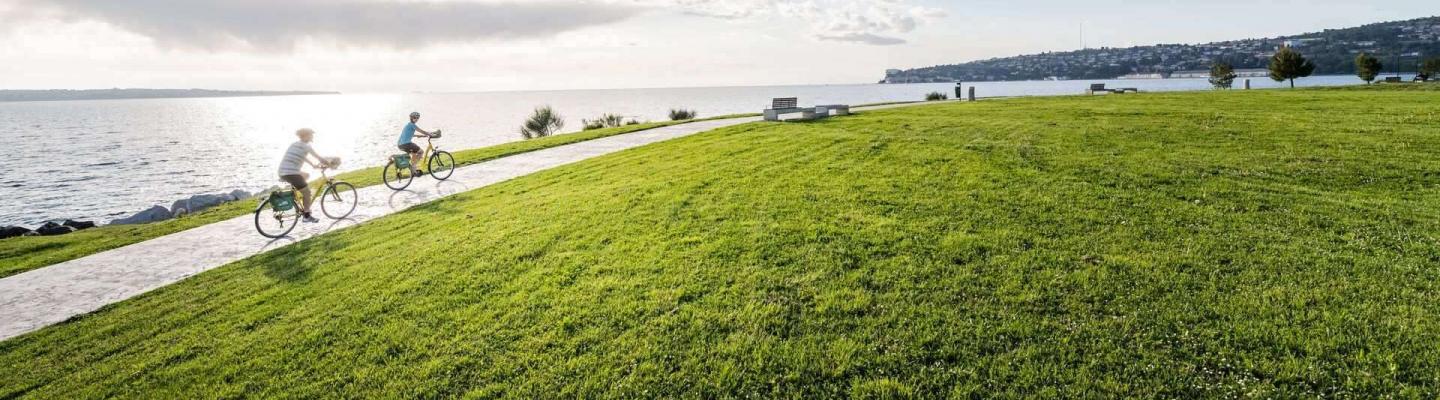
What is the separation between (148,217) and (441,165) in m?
10.2

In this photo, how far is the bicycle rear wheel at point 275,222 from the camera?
1118 cm

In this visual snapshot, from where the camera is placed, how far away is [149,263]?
32.4 ft

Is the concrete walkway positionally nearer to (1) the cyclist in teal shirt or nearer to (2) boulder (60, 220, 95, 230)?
(1) the cyclist in teal shirt

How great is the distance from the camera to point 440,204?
12.6 meters

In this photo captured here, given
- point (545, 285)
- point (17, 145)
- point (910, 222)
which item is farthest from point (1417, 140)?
point (17, 145)

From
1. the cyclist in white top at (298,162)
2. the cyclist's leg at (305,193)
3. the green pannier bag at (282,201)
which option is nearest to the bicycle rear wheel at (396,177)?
the cyclist's leg at (305,193)

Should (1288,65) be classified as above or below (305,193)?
above

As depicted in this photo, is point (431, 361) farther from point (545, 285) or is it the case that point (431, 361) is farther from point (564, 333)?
point (545, 285)

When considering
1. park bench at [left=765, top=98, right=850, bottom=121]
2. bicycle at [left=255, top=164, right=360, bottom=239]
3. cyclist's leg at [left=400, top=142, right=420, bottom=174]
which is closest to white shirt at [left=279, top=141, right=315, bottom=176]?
bicycle at [left=255, top=164, right=360, bottom=239]

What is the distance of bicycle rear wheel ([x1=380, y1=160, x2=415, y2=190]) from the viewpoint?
606 inches

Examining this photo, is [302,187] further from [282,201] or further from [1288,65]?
[1288,65]

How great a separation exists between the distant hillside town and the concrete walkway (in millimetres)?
122534

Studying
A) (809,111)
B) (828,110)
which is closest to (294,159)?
(809,111)

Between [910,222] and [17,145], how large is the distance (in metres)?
91.1
